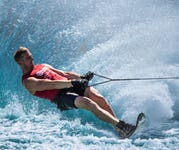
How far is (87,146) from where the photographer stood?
5.37 meters

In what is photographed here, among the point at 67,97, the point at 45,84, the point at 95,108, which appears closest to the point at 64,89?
the point at 67,97

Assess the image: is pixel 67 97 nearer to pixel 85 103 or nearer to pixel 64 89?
pixel 64 89

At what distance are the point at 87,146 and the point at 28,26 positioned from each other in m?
6.67

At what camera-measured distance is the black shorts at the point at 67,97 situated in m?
5.64

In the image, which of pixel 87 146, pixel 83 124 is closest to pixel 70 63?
→ pixel 83 124

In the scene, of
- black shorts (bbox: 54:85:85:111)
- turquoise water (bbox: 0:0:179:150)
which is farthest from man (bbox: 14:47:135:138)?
turquoise water (bbox: 0:0:179:150)

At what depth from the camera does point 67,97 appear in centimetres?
566

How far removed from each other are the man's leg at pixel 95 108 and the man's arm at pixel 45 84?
0.81 feet

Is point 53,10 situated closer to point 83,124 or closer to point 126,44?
point 126,44

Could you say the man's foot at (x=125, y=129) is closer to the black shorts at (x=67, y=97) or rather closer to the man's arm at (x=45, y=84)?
the black shorts at (x=67, y=97)

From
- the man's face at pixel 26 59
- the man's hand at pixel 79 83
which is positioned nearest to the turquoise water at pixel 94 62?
the man's hand at pixel 79 83

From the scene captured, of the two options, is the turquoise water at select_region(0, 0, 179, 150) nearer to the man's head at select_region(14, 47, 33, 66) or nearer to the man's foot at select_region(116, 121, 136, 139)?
the man's foot at select_region(116, 121, 136, 139)

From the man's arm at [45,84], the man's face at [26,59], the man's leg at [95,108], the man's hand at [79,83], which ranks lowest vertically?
the man's leg at [95,108]

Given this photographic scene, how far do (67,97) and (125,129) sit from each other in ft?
2.70
